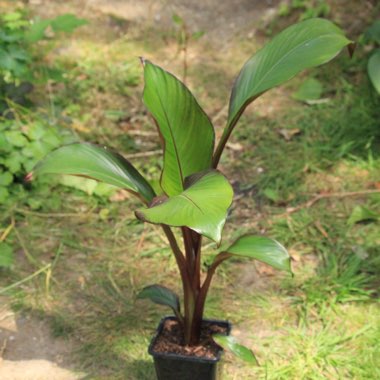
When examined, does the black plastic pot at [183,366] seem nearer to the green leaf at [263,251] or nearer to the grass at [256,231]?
the grass at [256,231]

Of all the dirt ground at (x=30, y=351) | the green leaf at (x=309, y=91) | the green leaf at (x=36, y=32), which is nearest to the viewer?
the dirt ground at (x=30, y=351)

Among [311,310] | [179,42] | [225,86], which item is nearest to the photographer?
[311,310]

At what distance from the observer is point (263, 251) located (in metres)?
1.68

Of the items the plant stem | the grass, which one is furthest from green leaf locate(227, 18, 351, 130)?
the grass

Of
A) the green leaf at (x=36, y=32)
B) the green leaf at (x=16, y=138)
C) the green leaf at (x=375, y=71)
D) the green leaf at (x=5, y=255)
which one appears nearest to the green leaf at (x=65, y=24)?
the green leaf at (x=36, y=32)

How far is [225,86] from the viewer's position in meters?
3.82

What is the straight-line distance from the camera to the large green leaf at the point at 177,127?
1.71 m

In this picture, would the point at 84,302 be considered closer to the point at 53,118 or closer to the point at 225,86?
the point at 53,118

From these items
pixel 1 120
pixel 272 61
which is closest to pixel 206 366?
pixel 272 61

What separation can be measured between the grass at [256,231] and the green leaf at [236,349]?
0.32 m

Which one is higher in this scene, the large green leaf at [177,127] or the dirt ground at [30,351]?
the large green leaf at [177,127]

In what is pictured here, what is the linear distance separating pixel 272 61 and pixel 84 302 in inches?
51.5

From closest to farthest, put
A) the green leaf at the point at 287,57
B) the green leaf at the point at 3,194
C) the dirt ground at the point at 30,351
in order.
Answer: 1. the green leaf at the point at 287,57
2. the dirt ground at the point at 30,351
3. the green leaf at the point at 3,194

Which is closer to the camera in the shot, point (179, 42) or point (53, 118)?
point (53, 118)
